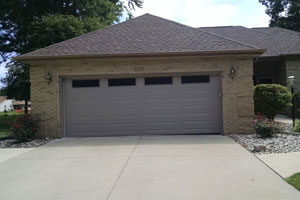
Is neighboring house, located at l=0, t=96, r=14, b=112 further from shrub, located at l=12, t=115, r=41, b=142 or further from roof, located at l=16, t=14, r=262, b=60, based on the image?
shrub, located at l=12, t=115, r=41, b=142

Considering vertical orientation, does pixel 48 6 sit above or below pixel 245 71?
above

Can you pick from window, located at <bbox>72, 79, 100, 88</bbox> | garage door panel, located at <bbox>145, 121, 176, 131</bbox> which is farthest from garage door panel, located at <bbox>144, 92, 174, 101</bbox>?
window, located at <bbox>72, 79, 100, 88</bbox>

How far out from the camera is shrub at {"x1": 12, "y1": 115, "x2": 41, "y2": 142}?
30.8 ft

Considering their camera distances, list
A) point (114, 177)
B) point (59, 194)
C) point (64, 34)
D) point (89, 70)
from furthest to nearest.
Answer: point (64, 34), point (89, 70), point (114, 177), point (59, 194)

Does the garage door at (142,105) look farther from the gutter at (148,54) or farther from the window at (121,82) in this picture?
the gutter at (148,54)

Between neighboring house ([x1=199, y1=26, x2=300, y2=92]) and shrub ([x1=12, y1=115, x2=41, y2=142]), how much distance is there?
10759 millimetres

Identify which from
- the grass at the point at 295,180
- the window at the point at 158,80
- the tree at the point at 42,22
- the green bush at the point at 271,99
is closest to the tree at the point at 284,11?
the tree at the point at 42,22

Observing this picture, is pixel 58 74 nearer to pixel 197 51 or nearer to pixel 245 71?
pixel 197 51

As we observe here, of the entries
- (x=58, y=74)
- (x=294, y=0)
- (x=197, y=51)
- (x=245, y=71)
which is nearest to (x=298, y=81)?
(x=245, y=71)

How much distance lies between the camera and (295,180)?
468 centimetres

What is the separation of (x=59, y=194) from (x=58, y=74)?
6.47m

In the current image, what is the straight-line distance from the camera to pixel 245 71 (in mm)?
9727

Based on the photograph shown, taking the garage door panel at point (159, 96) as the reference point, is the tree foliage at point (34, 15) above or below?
above

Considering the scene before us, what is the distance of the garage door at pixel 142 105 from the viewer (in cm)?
1006
